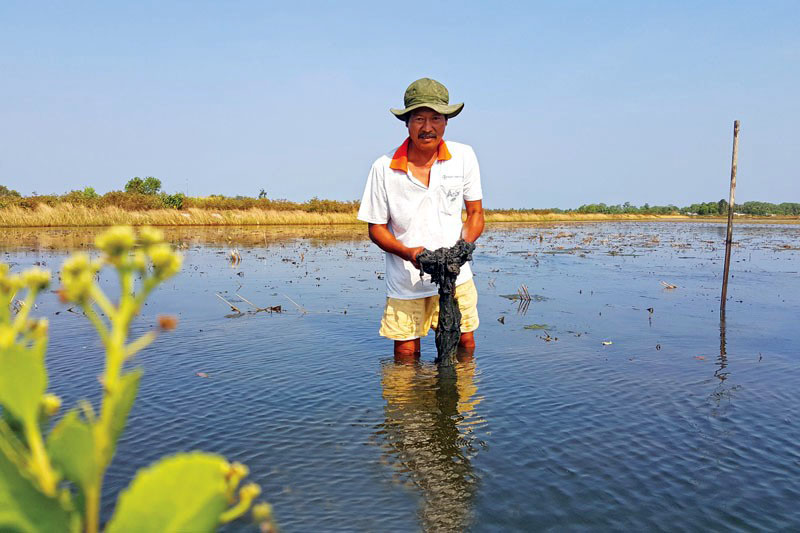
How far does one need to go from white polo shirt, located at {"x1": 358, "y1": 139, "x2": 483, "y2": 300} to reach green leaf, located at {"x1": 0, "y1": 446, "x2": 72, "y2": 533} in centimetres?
404

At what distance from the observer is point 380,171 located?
4.74 m

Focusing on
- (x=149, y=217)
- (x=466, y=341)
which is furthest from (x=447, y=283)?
(x=149, y=217)

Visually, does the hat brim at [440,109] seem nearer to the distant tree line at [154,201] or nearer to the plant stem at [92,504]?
the plant stem at [92,504]

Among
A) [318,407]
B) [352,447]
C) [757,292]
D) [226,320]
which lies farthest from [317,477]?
[757,292]

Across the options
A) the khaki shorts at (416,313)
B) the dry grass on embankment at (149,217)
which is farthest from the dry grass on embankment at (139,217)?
the khaki shorts at (416,313)

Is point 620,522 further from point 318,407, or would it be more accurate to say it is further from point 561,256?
point 561,256

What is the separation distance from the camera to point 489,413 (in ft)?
13.5

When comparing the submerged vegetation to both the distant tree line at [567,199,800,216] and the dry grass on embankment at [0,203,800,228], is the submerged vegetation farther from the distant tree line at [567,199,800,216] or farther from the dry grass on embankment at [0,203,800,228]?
the distant tree line at [567,199,800,216]

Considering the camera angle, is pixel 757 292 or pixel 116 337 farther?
pixel 757 292

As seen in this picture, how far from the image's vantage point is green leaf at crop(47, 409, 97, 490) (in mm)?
664

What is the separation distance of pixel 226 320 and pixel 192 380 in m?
2.79

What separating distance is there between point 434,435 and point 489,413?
59 cm

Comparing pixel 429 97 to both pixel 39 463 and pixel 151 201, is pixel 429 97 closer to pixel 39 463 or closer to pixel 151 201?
pixel 39 463

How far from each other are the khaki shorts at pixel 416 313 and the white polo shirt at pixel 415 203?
0.11m
